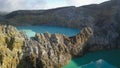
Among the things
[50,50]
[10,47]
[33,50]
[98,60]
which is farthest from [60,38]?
[10,47]

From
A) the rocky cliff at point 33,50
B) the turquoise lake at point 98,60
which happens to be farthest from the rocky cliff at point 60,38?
the turquoise lake at point 98,60

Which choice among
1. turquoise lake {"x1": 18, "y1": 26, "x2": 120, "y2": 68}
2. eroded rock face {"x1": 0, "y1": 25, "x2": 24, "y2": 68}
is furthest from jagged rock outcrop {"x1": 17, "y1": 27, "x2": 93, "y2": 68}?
turquoise lake {"x1": 18, "y1": 26, "x2": 120, "y2": 68}

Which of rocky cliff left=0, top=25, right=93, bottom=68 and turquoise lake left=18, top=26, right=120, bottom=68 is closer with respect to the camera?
rocky cliff left=0, top=25, right=93, bottom=68

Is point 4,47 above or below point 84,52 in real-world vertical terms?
above

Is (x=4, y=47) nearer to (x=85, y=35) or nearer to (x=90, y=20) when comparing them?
(x=85, y=35)

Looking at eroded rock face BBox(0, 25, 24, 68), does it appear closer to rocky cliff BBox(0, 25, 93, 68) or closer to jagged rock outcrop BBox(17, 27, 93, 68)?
rocky cliff BBox(0, 25, 93, 68)

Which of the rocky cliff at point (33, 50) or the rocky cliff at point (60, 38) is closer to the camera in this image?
the rocky cliff at point (33, 50)

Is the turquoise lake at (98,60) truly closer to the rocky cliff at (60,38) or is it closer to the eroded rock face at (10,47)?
the rocky cliff at (60,38)

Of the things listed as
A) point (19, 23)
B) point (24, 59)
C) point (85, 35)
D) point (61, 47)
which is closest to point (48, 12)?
point (19, 23)
